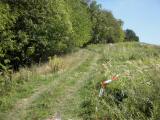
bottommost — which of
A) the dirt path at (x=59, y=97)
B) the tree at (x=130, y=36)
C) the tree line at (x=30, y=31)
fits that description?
the tree at (x=130, y=36)

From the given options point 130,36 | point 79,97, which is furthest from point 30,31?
point 130,36

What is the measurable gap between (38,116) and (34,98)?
9.62 ft

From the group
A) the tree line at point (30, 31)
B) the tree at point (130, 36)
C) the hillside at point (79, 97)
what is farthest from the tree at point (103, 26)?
the hillside at point (79, 97)

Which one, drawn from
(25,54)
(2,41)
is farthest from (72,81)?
(25,54)

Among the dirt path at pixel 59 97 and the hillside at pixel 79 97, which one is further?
the dirt path at pixel 59 97

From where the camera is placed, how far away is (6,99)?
53.1ft

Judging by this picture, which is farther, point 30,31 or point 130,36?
point 130,36

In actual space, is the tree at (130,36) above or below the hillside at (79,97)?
below

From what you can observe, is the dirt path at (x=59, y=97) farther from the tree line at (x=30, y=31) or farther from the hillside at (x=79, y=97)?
the tree line at (x=30, y=31)

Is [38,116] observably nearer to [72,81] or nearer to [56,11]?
[72,81]

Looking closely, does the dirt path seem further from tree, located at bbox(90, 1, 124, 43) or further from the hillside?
tree, located at bbox(90, 1, 124, 43)

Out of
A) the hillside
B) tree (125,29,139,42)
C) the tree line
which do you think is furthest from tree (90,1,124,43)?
the hillside

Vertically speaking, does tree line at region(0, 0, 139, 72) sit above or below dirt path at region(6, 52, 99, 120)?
above

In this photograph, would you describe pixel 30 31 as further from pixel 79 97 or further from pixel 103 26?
pixel 103 26
